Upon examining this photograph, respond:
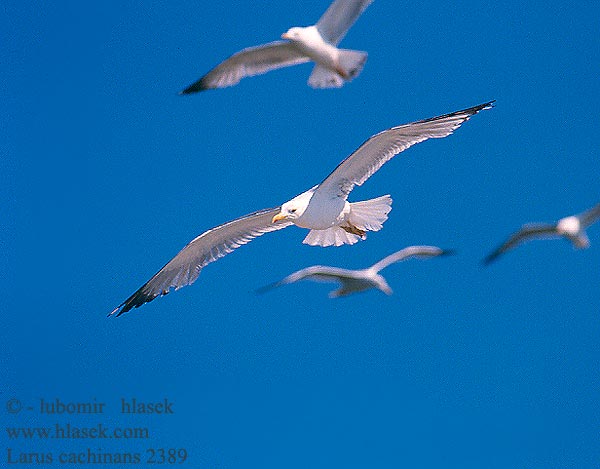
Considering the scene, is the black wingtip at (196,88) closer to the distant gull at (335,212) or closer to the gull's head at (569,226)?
the distant gull at (335,212)

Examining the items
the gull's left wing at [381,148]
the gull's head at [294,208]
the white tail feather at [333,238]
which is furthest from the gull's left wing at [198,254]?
the gull's left wing at [381,148]

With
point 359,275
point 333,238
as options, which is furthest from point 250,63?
point 359,275

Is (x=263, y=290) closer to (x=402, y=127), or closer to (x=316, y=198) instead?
(x=316, y=198)

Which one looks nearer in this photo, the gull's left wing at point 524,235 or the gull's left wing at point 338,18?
the gull's left wing at point 338,18

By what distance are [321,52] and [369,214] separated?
89 cm

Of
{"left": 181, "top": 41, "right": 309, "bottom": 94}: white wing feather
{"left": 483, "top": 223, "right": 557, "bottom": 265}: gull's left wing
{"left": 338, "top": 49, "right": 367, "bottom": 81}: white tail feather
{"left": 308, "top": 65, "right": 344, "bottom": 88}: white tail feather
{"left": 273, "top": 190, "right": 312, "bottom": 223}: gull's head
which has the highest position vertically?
{"left": 181, "top": 41, "right": 309, "bottom": 94}: white wing feather

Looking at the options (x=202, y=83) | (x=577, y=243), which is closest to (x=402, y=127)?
(x=577, y=243)

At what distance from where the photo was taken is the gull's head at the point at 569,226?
5.32 m

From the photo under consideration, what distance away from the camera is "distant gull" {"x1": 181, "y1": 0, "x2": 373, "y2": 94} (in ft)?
16.4

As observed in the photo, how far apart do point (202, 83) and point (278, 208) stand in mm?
1033

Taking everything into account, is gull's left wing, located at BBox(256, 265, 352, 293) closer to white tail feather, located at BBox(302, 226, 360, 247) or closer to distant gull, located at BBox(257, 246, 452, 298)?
distant gull, located at BBox(257, 246, 452, 298)

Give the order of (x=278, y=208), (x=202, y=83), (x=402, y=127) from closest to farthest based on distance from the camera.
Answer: (x=402, y=127) → (x=278, y=208) → (x=202, y=83)

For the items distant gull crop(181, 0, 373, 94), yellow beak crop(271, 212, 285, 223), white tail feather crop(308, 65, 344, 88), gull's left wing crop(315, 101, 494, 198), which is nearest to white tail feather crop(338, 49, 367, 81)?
distant gull crop(181, 0, 373, 94)

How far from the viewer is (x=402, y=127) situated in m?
5.06
